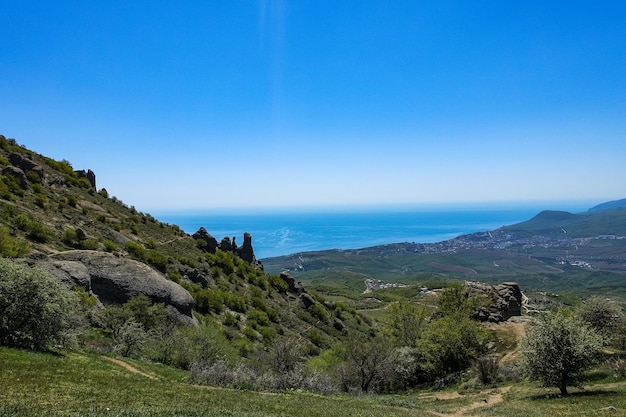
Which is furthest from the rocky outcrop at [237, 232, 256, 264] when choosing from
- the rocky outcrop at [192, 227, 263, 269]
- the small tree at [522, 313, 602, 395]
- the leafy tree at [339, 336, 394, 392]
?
the small tree at [522, 313, 602, 395]

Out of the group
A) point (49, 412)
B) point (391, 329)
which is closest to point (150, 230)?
point (391, 329)

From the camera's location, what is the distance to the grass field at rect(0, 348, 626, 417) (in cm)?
1255

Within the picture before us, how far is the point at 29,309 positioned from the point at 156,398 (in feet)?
36.2

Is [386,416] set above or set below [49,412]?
below

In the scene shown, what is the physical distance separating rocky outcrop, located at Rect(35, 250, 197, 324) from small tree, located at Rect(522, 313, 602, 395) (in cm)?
3146

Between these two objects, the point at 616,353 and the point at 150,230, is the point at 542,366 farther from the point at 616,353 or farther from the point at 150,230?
the point at 150,230

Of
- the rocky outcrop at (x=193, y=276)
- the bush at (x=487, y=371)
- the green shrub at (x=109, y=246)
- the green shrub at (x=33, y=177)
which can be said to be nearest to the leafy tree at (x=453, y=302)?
the bush at (x=487, y=371)

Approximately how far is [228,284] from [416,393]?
31.8 m

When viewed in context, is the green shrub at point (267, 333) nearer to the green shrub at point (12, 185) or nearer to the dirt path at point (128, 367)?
the dirt path at point (128, 367)

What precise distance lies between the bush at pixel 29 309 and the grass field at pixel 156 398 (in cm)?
155

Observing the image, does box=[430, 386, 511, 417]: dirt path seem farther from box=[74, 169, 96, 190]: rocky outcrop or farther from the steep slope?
box=[74, 169, 96, 190]: rocky outcrop

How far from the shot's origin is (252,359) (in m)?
36.1

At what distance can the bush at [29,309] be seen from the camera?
19938mm

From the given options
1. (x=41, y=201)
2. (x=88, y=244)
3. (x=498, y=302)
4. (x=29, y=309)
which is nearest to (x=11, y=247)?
(x=88, y=244)
